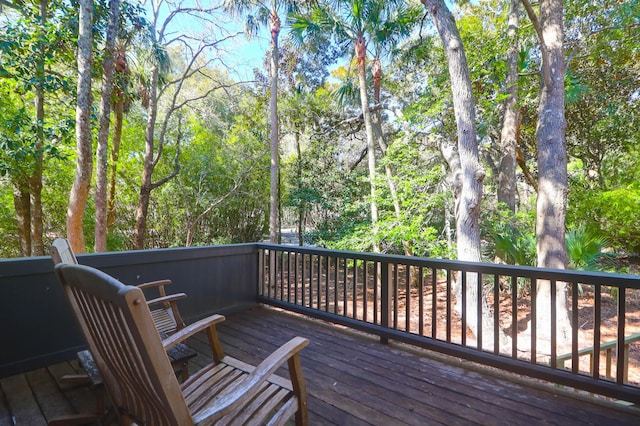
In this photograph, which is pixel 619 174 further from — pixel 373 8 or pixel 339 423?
pixel 339 423

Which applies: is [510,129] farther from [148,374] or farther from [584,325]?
[148,374]

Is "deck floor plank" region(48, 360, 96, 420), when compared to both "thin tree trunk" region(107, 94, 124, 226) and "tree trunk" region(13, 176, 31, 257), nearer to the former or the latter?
"tree trunk" region(13, 176, 31, 257)

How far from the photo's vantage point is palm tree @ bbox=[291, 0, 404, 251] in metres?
7.82

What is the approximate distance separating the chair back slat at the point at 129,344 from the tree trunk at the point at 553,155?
5.79m

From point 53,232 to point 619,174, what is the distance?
15.1 m

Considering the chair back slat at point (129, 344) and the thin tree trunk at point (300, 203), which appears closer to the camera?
the chair back slat at point (129, 344)

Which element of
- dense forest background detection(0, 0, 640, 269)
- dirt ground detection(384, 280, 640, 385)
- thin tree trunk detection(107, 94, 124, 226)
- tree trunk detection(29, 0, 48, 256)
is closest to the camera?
tree trunk detection(29, 0, 48, 256)

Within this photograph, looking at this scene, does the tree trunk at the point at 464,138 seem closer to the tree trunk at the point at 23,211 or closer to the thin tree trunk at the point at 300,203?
the thin tree trunk at the point at 300,203

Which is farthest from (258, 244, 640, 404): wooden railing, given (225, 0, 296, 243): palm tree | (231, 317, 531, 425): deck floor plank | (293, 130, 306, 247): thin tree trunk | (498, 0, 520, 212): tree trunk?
(293, 130, 306, 247): thin tree trunk

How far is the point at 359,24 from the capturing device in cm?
816

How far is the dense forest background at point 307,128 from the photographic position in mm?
5883

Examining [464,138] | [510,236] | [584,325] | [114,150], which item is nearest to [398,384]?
[464,138]

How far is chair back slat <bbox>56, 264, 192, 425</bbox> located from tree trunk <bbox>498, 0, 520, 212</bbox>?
781 centimetres

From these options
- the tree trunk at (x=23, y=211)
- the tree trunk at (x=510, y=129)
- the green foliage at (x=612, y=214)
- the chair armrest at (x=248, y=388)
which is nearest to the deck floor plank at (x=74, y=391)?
the chair armrest at (x=248, y=388)
